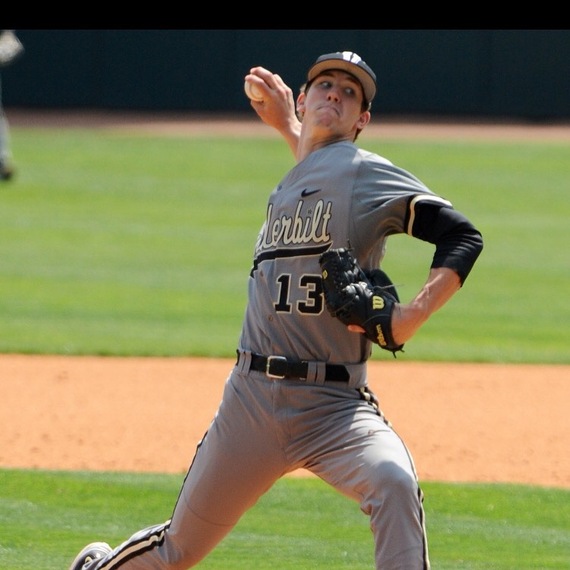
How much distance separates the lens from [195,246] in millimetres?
14227

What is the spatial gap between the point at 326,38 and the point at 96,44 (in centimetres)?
507

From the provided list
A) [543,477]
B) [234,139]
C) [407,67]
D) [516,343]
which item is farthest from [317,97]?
[407,67]

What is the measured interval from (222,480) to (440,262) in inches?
37.2

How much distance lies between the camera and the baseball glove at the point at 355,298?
11.9ft

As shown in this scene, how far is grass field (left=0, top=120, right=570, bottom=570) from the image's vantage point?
5.24 meters

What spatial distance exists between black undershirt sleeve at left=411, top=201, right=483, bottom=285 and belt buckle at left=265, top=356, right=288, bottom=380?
0.55 metres

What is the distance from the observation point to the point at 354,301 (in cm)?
362

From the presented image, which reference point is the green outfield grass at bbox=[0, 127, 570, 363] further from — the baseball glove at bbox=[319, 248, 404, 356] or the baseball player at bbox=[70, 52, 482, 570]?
the baseball glove at bbox=[319, 248, 404, 356]

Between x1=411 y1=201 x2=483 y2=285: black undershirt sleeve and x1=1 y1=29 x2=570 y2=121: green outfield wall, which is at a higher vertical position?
x1=1 y1=29 x2=570 y2=121: green outfield wall

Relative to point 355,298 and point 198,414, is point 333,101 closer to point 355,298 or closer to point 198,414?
point 355,298

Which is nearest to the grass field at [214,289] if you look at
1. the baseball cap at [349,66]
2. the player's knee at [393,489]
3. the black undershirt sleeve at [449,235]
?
the player's knee at [393,489]

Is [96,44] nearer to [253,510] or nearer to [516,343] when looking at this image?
[516,343]

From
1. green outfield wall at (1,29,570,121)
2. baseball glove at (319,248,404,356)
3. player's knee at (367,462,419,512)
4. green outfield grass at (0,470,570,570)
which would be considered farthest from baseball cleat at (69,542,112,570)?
green outfield wall at (1,29,570,121)

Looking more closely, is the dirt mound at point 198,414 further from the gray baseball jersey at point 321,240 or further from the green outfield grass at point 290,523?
the gray baseball jersey at point 321,240
